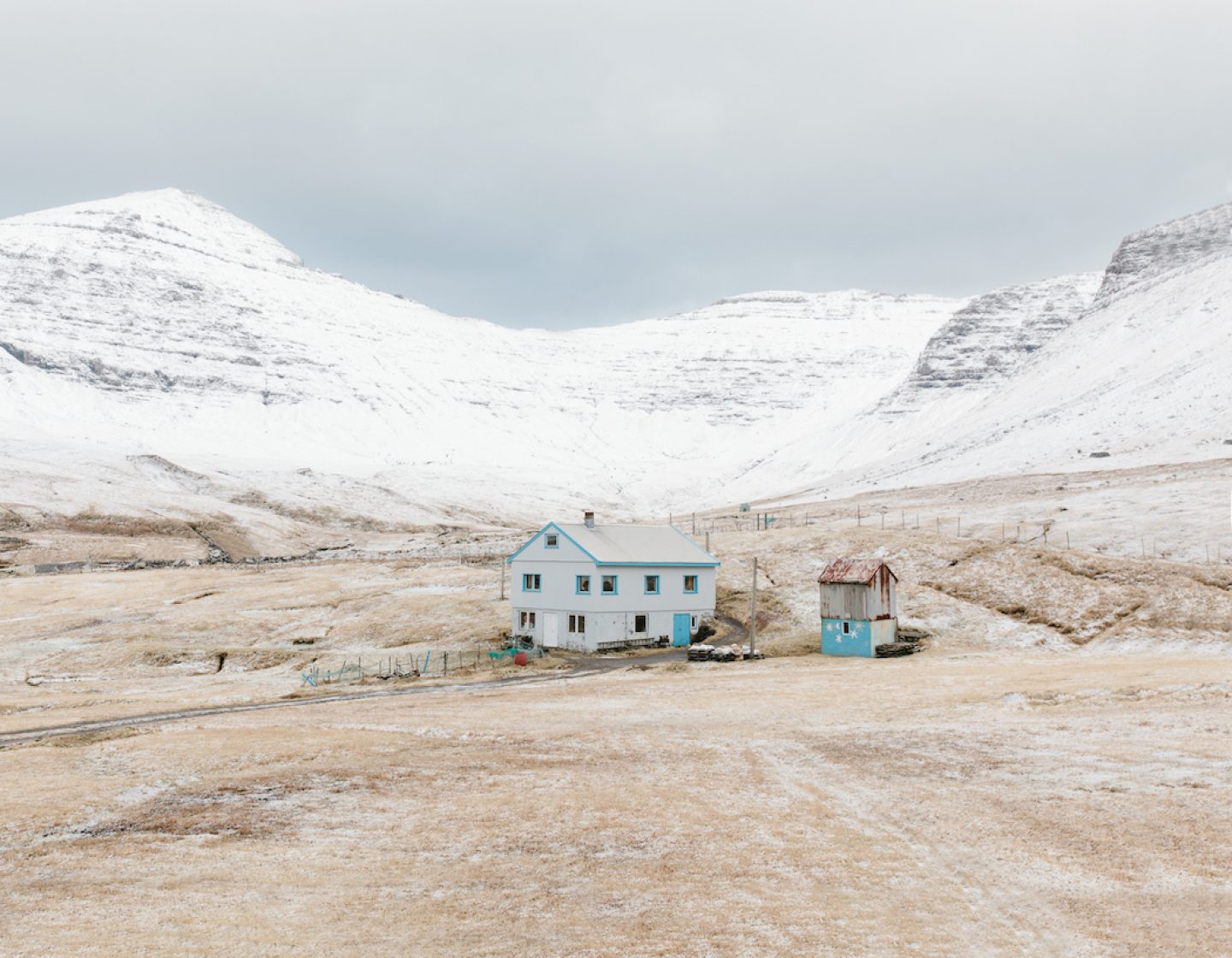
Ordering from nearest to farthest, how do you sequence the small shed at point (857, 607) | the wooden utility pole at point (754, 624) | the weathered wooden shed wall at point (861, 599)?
the wooden utility pole at point (754, 624), the small shed at point (857, 607), the weathered wooden shed wall at point (861, 599)

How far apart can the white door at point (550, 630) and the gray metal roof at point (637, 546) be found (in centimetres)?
513

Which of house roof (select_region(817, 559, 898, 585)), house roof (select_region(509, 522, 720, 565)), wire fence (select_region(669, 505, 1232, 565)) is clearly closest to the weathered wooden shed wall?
house roof (select_region(817, 559, 898, 585))

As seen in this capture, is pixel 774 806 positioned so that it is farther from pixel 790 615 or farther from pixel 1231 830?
pixel 790 615

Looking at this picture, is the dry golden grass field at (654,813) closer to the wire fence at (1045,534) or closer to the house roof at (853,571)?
the house roof at (853,571)

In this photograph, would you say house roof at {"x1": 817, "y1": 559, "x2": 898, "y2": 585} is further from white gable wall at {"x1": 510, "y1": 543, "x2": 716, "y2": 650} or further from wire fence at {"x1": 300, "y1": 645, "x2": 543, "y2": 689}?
wire fence at {"x1": 300, "y1": 645, "x2": 543, "y2": 689}

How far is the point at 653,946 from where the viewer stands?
53.5ft

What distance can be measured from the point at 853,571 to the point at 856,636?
12.8ft

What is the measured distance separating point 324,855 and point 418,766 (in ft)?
28.0

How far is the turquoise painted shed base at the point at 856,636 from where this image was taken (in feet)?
199

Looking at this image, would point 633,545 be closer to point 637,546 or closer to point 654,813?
point 637,546

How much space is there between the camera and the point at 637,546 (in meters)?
69.9

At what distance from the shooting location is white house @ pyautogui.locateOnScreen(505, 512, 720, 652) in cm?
6606

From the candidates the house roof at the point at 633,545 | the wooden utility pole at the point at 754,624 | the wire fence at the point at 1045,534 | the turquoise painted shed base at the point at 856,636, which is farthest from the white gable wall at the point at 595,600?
the wire fence at the point at 1045,534

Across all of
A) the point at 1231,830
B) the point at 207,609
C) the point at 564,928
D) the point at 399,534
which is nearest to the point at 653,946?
the point at 564,928
